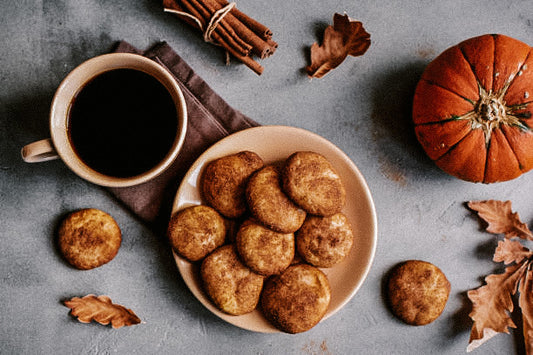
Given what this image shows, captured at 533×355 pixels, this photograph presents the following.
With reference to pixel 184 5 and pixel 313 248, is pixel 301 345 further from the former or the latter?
pixel 184 5

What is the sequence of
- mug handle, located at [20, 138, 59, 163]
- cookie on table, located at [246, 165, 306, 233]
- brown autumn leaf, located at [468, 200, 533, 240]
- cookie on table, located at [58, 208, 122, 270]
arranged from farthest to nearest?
1. brown autumn leaf, located at [468, 200, 533, 240]
2. cookie on table, located at [58, 208, 122, 270]
3. cookie on table, located at [246, 165, 306, 233]
4. mug handle, located at [20, 138, 59, 163]

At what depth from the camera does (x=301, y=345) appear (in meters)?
1.24

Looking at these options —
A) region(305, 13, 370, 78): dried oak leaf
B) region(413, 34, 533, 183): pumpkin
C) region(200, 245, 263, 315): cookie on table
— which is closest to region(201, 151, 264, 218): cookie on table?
region(200, 245, 263, 315): cookie on table

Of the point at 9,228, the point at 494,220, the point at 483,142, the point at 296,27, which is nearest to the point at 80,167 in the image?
the point at 9,228

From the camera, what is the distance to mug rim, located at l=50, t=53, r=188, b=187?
97 cm

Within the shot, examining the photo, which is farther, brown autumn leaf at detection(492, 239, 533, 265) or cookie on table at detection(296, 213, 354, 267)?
brown autumn leaf at detection(492, 239, 533, 265)

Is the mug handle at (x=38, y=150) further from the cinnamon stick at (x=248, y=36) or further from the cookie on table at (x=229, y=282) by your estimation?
the cinnamon stick at (x=248, y=36)

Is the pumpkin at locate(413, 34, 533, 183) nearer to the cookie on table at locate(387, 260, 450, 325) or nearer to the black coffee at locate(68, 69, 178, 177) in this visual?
the cookie on table at locate(387, 260, 450, 325)

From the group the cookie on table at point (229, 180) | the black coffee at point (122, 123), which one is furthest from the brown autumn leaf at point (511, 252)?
the black coffee at point (122, 123)

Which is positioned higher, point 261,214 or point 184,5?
point 184,5

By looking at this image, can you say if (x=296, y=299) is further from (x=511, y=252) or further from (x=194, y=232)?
(x=511, y=252)

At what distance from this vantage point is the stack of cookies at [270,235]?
1.05 meters

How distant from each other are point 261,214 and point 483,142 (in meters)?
0.61

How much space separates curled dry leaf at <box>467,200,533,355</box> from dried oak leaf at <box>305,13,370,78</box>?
587 millimetres
